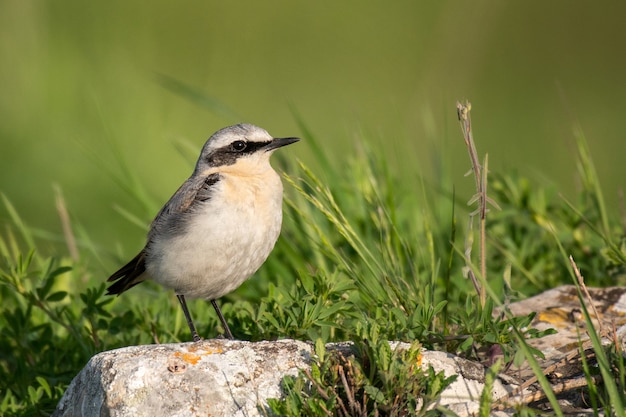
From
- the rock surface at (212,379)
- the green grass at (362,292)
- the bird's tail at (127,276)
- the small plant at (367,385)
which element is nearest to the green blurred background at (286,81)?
the green grass at (362,292)

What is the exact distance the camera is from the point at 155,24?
13273 millimetres

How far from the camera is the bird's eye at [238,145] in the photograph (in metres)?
6.17

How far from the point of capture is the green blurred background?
35.8 feet

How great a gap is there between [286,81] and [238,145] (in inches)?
278

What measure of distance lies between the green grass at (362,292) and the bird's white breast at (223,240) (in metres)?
0.24

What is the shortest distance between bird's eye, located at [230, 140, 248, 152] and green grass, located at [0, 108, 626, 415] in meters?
0.44

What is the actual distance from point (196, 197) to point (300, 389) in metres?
→ 2.00

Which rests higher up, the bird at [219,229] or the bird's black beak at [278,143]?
the bird's black beak at [278,143]

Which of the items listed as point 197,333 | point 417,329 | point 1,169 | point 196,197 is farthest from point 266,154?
point 1,169

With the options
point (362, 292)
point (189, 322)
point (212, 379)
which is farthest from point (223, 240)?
point (212, 379)

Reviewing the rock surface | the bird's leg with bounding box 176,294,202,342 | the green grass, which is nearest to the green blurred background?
the green grass

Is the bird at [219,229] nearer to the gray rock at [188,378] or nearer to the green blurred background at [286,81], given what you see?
the gray rock at [188,378]

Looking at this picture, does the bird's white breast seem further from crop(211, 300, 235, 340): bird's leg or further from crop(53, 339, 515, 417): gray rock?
crop(53, 339, 515, 417): gray rock

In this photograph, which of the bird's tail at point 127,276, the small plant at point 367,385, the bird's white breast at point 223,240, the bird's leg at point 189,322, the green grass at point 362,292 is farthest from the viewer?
the bird's tail at point 127,276
